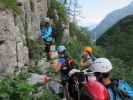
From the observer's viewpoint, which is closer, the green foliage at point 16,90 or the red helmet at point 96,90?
the red helmet at point 96,90

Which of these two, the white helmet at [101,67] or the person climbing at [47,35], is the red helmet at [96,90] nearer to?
the white helmet at [101,67]

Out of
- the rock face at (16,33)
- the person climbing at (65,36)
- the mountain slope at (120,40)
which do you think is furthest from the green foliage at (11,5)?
the mountain slope at (120,40)

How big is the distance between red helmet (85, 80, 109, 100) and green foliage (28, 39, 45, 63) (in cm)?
985

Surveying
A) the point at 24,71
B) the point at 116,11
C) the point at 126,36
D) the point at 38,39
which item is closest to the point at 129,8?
the point at 116,11

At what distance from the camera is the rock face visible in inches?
592

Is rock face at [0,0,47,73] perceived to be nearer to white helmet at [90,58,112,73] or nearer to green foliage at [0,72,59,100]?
green foliage at [0,72,59,100]

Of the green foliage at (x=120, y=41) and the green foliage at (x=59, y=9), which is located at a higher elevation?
the green foliage at (x=59, y=9)

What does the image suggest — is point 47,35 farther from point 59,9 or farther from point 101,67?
point 101,67

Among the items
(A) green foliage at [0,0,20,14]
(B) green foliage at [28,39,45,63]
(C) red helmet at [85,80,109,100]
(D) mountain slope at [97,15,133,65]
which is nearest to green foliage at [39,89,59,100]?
(A) green foliage at [0,0,20,14]

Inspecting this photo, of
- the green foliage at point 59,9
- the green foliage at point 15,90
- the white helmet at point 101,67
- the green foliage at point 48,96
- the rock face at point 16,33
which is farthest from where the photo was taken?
the green foliage at point 59,9

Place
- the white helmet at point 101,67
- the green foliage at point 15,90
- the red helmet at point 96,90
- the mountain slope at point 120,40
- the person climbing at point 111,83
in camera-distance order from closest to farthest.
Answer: the red helmet at point 96,90 < the person climbing at point 111,83 < the white helmet at point 101,67 < the green foliage at point 15,90 < the mountain slope at point 120,40

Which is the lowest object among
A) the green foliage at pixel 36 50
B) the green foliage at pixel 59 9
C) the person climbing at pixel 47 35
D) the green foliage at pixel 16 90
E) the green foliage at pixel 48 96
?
the green foliage at pixel 48 96

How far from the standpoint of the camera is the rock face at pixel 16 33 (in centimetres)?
1504

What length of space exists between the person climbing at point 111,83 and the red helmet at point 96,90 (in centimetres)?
19
